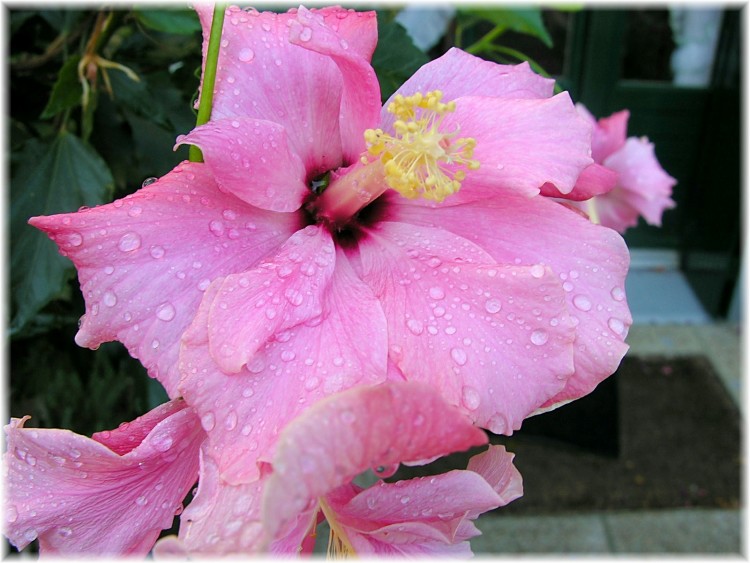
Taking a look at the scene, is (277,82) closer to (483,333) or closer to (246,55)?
(246,55)

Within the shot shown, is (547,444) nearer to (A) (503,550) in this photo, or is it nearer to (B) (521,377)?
(A) (503,550)

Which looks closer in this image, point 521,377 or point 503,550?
point 521,377

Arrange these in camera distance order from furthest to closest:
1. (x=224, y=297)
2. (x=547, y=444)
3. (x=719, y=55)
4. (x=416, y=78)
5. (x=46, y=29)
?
(x=719, y=55)
(x=547, y=444)
(x=46, y=29)
(x=416, y=78)
(x=224, y=297)

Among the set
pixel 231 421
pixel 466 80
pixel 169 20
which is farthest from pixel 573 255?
pixel 169 20

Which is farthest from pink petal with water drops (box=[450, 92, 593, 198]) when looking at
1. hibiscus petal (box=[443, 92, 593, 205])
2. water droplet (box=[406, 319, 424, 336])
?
water droplet (box=[406, 319, 424, 336])

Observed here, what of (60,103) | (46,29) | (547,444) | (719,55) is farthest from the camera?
(719,55)

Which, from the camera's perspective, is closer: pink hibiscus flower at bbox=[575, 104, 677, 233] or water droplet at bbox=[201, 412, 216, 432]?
water droplet at bbox=[201, 412, 216, 432]

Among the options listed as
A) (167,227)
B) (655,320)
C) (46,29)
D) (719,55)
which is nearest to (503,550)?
(655,320)

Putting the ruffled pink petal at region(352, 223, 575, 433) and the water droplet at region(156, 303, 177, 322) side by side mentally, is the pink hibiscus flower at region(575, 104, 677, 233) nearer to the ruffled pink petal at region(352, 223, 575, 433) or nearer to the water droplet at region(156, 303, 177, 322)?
the ruffled pink petal at region(352, 223, 575, 433)
